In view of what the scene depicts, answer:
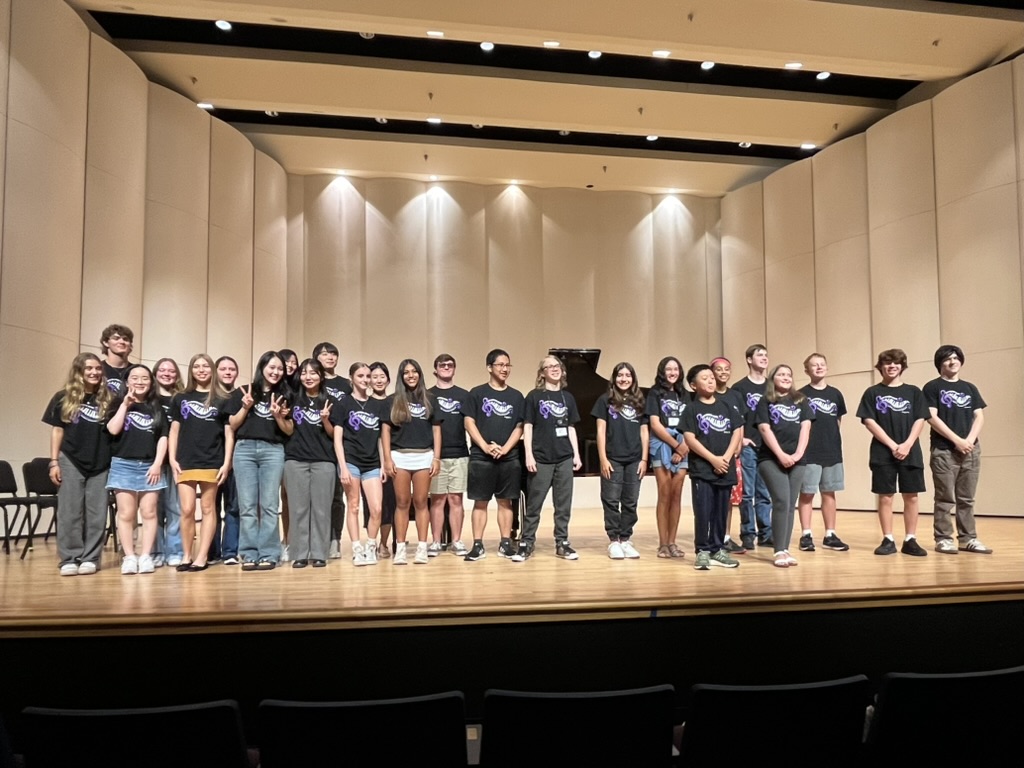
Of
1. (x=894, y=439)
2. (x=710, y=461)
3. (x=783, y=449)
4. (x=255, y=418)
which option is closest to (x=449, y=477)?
(x=255, y=418)

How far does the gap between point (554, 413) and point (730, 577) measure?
65.1 inches

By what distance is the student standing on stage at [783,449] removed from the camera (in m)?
4.47

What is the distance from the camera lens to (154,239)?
311 inches

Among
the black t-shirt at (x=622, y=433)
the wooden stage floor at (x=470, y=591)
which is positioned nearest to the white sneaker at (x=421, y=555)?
the wooden stage floor at (x=470, y=591)

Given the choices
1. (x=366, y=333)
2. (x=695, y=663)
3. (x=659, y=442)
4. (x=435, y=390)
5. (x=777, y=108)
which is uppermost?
(x=777, y=108)

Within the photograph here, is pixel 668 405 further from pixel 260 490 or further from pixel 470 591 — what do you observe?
pixel 260 490

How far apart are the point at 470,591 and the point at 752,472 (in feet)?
10.7

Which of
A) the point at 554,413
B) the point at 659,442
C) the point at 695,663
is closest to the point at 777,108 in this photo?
the point at 659,442

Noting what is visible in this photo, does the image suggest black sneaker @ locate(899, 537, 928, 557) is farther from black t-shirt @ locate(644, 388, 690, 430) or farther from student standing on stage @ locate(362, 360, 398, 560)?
student standing on stage @ locate(362, 360, 398, 560)

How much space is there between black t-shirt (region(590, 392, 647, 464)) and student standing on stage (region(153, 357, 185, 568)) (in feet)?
9.64

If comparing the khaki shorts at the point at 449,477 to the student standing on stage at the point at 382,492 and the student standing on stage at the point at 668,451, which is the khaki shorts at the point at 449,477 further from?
the student standing on stage at the point at 668,451

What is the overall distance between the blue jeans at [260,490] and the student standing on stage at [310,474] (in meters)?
0.09

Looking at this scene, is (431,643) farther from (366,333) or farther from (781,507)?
(366,333)

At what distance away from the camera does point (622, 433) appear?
5035 mm
